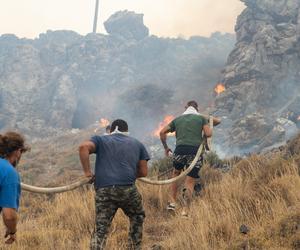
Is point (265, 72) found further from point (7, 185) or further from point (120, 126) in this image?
point (7, 185)

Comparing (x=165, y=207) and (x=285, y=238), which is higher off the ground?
(x=285, y=238)

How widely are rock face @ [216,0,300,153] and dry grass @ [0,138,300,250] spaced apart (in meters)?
26.2

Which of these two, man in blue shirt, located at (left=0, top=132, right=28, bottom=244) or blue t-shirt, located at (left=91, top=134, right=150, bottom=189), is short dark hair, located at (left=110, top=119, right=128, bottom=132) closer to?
blue t-shirt, located at (left=91, top=134, right=150, bottom=189)

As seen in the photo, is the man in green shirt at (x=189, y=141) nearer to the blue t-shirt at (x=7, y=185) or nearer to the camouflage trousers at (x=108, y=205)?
the camouflage trousers at (x=108, y=205)

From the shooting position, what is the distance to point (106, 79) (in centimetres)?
7250

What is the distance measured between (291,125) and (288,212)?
29.2 meters

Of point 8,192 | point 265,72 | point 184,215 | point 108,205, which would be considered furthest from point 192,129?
point 265,72

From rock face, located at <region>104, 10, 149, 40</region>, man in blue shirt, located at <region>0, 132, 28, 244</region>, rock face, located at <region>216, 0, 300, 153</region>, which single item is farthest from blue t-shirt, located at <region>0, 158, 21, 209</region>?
rock face, located at <region>104, 10, 149, 40</region>

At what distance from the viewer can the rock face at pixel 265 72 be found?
36.8 metres

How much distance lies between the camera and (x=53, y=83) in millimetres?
67188

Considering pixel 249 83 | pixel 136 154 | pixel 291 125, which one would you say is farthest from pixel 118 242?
pixel 249 83

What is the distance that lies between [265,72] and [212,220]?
37.3 meters

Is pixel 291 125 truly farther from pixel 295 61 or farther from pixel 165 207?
pixel 165 207

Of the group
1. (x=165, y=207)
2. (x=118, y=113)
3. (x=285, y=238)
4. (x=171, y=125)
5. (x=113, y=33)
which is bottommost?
(x=118, y=113)
